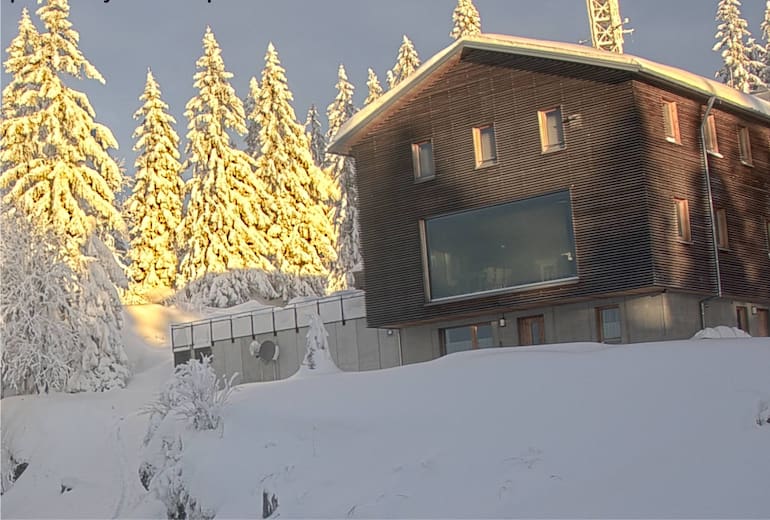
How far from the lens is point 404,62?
193 feet

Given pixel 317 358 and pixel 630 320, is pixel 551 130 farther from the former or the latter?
pixel 317 358

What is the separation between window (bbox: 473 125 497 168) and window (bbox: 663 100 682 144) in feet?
14.2

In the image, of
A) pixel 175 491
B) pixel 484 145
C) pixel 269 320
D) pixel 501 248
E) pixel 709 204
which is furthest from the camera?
pixel 269 320

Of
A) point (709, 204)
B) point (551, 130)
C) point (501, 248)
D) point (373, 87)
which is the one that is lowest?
point (501, 248)

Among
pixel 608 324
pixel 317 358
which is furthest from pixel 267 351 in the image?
pixel 608 324

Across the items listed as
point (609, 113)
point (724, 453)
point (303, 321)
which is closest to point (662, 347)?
point (724, 453)

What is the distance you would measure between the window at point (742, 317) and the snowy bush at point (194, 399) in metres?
14.6

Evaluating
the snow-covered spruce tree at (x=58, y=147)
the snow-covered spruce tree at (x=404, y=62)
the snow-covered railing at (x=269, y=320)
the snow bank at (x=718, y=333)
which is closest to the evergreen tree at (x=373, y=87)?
the snow-covered spruce tree at (x=404, y=62)

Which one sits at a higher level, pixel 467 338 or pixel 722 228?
pixel 722 228

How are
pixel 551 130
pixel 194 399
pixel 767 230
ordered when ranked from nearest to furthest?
1. pixel 194 399
2. pixel 551 130
3. pixel 767 230

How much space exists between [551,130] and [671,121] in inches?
120

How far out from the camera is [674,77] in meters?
26.9

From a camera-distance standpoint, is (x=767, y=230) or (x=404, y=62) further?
(x=404, y=62)

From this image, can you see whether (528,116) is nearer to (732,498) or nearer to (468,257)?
(468,257)
